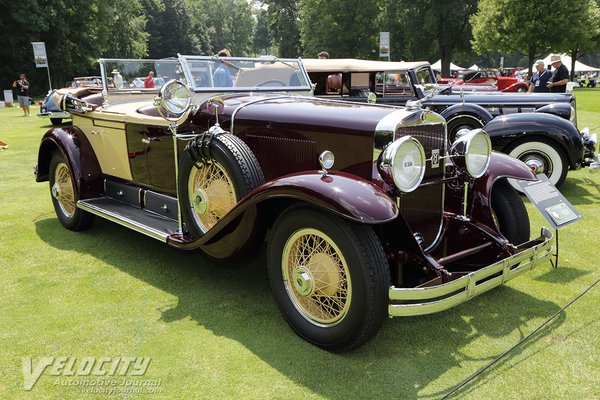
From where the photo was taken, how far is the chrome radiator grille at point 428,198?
334 centimetres

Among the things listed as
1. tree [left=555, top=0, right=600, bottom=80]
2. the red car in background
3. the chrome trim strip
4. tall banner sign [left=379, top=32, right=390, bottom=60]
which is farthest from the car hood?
tree [left=555, top=0, right=600, bottom=80]

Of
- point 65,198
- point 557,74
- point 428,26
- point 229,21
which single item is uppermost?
point 229,21

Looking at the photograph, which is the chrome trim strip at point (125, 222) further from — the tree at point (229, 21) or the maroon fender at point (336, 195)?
the tree at point (229, 21)

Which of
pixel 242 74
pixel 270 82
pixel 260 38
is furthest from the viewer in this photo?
pixel 260 38

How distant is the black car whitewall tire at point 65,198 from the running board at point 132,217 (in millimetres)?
297

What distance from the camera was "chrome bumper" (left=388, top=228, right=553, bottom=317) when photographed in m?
2.62

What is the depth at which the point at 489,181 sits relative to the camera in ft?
12.3

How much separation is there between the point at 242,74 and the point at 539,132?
166 inches

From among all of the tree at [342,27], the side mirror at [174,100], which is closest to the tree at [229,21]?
the tree at [342,27]

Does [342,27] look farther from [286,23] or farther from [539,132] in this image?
[539,132]

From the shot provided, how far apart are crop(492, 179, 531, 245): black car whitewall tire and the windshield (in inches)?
89.0

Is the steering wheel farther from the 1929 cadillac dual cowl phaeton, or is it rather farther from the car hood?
the car hood

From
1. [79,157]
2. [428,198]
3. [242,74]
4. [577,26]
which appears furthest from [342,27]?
[428,198]

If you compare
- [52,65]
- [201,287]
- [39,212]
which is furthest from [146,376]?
[52,65]
